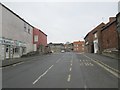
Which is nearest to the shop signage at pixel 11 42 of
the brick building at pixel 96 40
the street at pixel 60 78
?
the street at pixel 60 78

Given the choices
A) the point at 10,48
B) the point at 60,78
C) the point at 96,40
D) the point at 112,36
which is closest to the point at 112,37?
the point at 112,36

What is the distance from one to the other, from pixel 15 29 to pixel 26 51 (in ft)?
38.4

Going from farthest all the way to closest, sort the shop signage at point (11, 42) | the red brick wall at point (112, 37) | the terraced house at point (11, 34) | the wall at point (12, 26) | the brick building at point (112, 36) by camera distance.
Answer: the red brick wall at point (112, 37) → the brick building at point (112, 36) → the wall at point (12, 26) → the terraced house at point (11, 34) → the shop signage at point (11, 42)

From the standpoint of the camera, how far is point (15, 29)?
Answer: 40594 millimetres

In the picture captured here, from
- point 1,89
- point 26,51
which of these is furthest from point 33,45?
point 1,89

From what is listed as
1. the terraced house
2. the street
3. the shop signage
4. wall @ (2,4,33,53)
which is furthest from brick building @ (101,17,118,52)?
the street

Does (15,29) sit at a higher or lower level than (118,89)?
higher

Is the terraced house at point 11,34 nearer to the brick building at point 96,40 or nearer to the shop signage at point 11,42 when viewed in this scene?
the shop signage at point 11,42

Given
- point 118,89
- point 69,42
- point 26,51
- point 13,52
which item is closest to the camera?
point 118,89

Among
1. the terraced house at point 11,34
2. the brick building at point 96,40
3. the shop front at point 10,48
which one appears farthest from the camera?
the brick building at point 96,40

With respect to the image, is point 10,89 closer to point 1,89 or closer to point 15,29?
point 1,89

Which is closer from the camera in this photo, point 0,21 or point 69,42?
point 0,21

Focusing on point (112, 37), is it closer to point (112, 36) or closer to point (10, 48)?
point (112, 36)

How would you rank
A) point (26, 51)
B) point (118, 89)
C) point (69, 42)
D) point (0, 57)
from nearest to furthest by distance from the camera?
point (118, 89) → point (0, 57) → point (26, 51) → point (69, 42)
